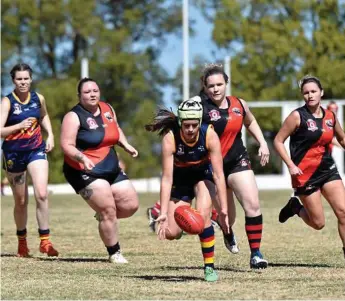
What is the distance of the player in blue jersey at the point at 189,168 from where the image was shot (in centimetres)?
916

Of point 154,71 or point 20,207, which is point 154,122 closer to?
point 20,207

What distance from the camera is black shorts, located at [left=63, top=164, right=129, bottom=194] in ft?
34.9

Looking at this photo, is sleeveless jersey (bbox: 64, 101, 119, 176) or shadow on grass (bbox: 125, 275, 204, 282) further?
sleeveless jersey (bbox: 64, 101, 119, 176)

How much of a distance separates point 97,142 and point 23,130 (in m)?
1.34

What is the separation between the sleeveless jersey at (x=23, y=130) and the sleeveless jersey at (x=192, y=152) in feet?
8.93

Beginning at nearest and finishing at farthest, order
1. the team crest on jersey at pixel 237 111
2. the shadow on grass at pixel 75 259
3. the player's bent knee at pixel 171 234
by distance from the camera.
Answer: the player's bent knee at pixel 171 234 < the team crest on jersey at pixel 237 111 < the shadow on grass at pixel 75 259

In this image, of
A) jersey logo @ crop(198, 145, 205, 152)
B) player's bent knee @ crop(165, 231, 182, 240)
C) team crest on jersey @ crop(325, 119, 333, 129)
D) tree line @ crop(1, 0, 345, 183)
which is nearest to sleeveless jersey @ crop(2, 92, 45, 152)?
player's bent knee @ crop(165, 231, 182, 240)

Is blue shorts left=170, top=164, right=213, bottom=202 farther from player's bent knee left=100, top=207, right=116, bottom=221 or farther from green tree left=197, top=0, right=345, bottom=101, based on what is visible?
green tree left=197, top=0, right=345, bottom=101

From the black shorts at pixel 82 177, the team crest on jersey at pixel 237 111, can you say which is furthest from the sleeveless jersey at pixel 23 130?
the team crest on jersey at pixel 237 111

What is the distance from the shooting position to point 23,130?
11.7 meters

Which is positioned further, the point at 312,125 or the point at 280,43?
the point at 280,43

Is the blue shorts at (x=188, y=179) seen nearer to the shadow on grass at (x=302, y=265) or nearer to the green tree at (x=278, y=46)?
the shadow on grass at (x=302, y=265)

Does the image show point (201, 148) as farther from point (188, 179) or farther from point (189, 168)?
point (188, 179)

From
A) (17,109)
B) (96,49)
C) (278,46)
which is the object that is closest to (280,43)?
(278,46)
